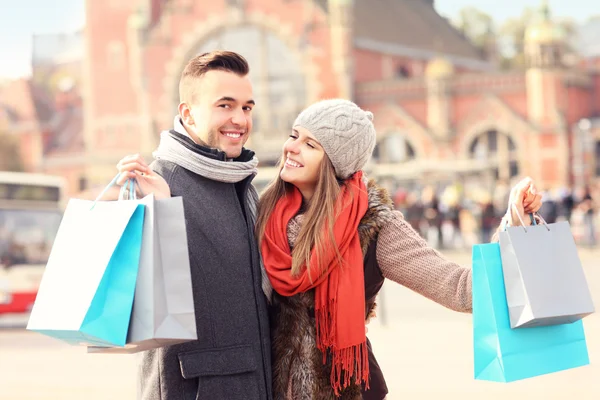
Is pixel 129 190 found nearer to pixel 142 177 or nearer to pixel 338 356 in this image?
pixel 142 177

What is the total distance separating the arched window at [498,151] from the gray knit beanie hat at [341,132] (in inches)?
1532

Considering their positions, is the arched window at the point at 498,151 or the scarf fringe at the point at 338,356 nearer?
the scarf fringe at the point at 338,356

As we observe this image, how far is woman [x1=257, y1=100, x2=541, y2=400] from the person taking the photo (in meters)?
3.24

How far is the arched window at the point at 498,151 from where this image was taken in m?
41.9

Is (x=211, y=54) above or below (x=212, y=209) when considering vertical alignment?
above

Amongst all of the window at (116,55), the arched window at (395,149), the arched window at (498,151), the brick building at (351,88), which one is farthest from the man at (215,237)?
the window at (116,55)

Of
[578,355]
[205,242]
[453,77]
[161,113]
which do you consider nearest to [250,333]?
[205,242]

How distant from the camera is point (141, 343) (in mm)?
2764

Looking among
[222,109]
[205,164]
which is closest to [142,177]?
[205,164]

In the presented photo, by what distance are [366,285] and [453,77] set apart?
40.8m

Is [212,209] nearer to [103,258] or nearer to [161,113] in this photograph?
[103,258]

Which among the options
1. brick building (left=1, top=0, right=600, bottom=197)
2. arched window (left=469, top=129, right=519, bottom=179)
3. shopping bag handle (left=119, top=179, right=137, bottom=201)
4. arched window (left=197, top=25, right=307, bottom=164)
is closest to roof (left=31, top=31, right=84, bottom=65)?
brick building (left=1, top=0, right=600, bottom=197)

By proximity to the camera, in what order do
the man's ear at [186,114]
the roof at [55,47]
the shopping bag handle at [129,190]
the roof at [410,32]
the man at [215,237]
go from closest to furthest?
the shopping bag handle at [129,190], the man at [215,237], the man's ear at [186,114], the roof at [410,32], the roof at [55,47]

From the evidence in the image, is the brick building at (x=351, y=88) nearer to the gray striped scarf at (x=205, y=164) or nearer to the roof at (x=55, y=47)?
the roof at (x=55, y=47)
